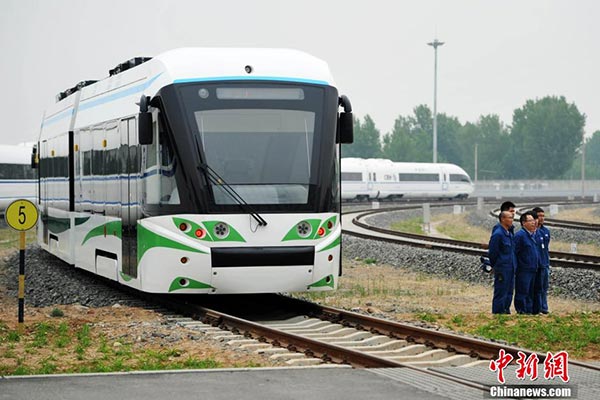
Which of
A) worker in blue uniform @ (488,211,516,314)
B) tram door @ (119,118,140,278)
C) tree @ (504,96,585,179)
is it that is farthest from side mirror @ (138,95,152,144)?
tree @ (504,96,585,179)

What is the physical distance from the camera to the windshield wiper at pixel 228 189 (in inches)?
606

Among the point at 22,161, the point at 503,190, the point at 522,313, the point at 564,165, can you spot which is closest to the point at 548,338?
the point at 522,313

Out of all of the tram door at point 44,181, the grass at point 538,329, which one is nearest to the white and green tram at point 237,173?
the grass at point 538,329

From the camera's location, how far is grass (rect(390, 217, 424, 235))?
158ft

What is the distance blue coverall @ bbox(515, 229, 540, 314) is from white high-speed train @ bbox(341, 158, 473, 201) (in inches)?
2537

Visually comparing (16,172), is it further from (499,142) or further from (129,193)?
(499,142)

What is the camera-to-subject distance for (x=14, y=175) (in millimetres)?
54625

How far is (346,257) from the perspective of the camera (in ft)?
106

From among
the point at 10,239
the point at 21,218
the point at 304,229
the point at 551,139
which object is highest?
the point at 551,139

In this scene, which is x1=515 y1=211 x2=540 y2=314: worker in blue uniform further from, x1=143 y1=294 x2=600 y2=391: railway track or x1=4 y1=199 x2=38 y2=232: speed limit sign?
x1=4 y1=199 x2=38 y2=232: speed limit sign

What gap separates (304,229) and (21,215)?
3.85 metres

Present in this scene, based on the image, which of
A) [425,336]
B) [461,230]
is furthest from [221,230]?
[461,230]

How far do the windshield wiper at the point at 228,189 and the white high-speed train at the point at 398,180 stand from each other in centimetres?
6561

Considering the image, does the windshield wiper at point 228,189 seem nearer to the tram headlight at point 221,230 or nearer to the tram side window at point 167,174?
the tram headlight at point 221,230
